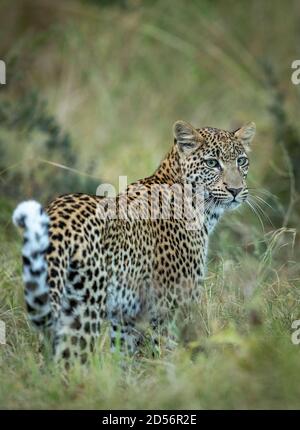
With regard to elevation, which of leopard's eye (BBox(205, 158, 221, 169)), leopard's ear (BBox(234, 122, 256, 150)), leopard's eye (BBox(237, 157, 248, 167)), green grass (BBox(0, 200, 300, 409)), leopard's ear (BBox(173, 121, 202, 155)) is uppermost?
leopard's ear (BBox(234, 122, 256, 150))

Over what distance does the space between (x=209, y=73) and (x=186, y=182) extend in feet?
27.9

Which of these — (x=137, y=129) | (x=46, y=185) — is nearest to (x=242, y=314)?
(x=46, y=185)

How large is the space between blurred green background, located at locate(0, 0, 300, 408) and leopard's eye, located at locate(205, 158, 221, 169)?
507 mm

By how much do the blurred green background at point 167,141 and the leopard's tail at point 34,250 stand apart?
530 mm

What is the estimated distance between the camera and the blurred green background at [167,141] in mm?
5961

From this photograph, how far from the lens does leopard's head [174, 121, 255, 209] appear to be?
7.23 meters

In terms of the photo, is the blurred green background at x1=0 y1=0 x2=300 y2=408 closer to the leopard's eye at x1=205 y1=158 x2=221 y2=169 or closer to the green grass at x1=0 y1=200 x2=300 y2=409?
the green grass at x1=0 y1=200 x2=300 y2=409

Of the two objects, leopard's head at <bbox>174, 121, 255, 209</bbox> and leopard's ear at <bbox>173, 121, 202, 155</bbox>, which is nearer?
leopard's head at <bbox>174, 121, 255, 209</bbox>

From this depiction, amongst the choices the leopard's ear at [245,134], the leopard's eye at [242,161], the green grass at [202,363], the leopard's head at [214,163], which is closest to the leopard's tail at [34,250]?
the green grass at [202,363]

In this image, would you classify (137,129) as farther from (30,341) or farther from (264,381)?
(264,381)

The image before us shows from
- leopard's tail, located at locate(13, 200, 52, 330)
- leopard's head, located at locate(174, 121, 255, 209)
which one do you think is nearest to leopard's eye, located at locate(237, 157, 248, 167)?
leopard's head, located at locate(174, 121, 255, 209)

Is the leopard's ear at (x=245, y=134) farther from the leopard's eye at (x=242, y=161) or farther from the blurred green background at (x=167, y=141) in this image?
the blurred green background at (x=167, y=141)

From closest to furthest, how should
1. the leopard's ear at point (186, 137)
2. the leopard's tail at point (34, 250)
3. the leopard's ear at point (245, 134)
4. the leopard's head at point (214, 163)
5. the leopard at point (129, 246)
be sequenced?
the leopard's tail at point (34, 250), the leopard at point (129, 246), the leopard's head at point (214, 163), the leopard's ear at point (186, 137), the leopard's ear at point (245, 134)

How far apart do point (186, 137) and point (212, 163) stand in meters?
0.25
